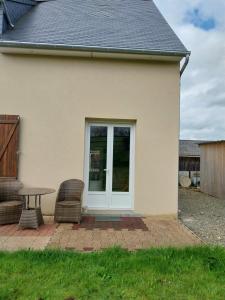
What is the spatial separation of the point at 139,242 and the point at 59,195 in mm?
2710

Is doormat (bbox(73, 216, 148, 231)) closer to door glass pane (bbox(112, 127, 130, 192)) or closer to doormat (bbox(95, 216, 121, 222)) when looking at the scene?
doormat (bbox(95, 216, 121, 222))

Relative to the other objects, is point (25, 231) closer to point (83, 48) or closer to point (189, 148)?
point (83, 48)

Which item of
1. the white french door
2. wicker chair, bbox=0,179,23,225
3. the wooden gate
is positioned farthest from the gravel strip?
the wooden gate

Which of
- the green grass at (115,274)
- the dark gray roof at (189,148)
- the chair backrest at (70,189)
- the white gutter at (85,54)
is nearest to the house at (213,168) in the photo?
the white gutter at (85,54)

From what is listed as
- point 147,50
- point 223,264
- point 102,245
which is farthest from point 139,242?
point 147,50

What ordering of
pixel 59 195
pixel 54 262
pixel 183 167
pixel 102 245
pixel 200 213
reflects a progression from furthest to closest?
pixel 183 167 → pixel 200 213 → pixel 59 195 → pixel 102 245 → pixel 54 262

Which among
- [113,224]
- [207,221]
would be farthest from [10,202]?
[207,221]

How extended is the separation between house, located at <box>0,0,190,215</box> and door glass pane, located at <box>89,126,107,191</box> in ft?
0.09

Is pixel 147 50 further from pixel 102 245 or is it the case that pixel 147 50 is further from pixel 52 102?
pixel 102 245

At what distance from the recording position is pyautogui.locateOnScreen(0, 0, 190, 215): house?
7.48m

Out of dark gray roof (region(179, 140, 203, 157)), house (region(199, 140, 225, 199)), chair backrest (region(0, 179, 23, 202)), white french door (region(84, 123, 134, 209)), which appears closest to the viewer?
chair backrest (region(0, 179, 23, 202))

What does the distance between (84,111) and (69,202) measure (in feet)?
8.03

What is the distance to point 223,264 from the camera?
13.7 feet

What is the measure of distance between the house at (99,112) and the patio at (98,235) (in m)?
Result: 1.01
